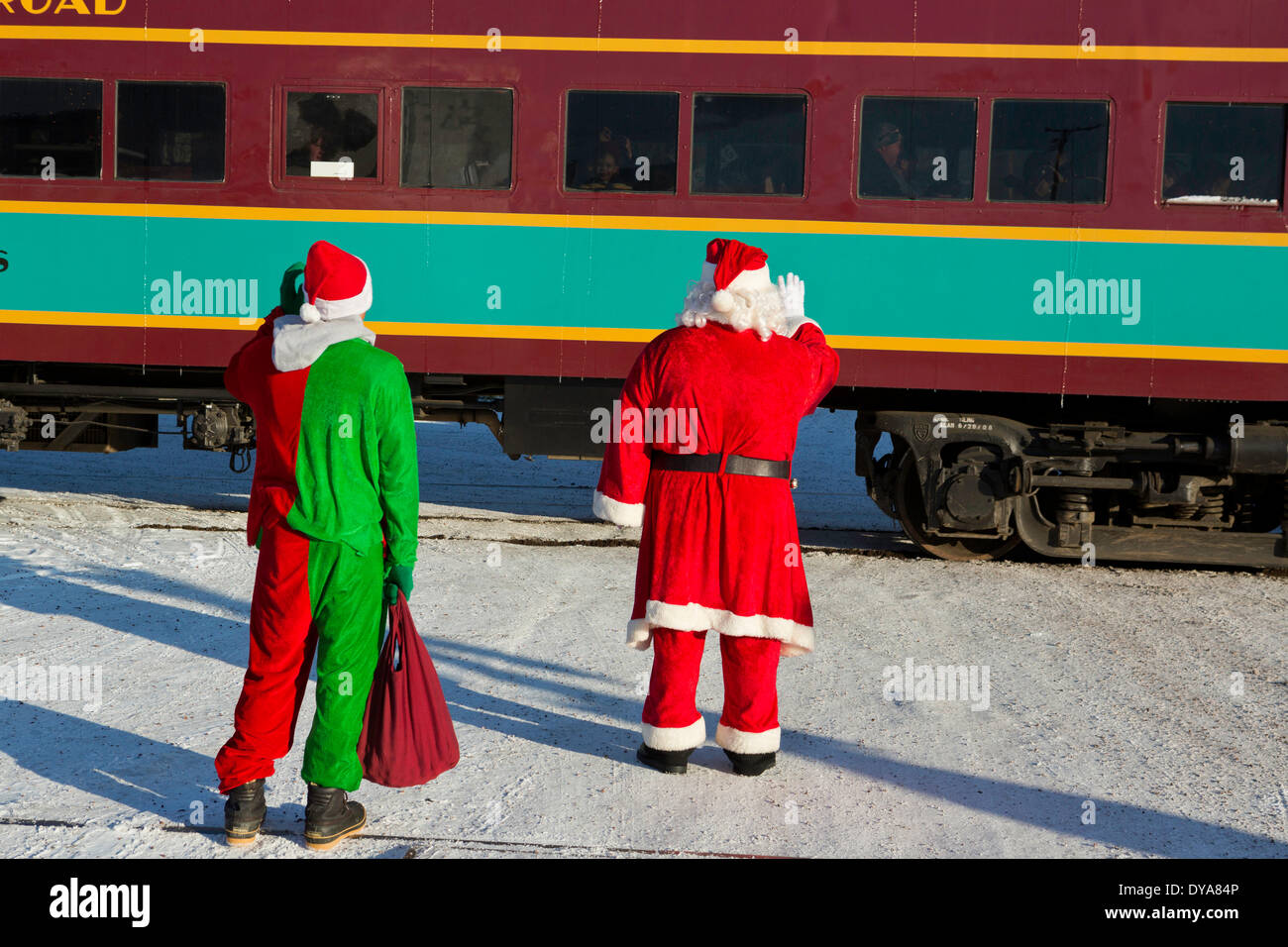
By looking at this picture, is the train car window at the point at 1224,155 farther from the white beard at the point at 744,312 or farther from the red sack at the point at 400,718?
the red sack at the point at 400,718

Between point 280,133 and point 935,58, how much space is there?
4156 mm

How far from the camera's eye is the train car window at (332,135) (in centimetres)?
814

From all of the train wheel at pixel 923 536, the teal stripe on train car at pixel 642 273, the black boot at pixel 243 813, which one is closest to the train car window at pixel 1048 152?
the teal stripe on train car at pixel 642 273

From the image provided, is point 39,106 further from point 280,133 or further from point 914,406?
point 914,406

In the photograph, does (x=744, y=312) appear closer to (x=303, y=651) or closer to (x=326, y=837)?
(x=303, y=651)

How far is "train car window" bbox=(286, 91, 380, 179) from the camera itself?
814 centimetres

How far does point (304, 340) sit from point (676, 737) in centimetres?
186

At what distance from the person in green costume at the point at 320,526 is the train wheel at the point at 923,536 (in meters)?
5.19

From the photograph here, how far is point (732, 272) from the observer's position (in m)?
4.33

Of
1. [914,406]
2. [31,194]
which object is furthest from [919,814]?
[31,194]

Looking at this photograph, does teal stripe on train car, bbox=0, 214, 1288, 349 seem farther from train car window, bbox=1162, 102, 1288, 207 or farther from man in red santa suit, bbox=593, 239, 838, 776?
man in red santa suit, bbox=593, 239, 838, 776

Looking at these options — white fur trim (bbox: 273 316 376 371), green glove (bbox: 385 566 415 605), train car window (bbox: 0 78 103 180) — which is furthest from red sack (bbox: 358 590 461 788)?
train car window (bbox: 0 78 103 180)

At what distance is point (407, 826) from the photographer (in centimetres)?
401

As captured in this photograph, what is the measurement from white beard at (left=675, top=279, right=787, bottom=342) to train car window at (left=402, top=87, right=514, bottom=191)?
4056 mm
